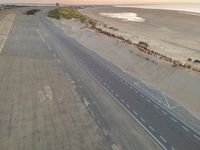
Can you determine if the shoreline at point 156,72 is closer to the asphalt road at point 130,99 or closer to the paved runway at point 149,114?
the paved runway at point 149,114

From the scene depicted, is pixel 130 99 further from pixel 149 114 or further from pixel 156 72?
pixel 156 72

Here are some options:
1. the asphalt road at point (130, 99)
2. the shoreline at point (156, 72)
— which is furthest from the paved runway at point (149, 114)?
the shoreline at point (156, 72)

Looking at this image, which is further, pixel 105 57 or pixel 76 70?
pixel 105 57

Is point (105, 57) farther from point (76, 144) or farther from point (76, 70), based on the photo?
point (76, 144)

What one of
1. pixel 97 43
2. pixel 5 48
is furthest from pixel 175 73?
pixel 5 48

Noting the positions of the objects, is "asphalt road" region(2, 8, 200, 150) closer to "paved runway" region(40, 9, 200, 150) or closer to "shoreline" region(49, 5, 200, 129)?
"paved runway" region(40, 9, 200, 150)

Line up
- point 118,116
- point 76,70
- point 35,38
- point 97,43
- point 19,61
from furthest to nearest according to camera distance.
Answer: point 35,38 → point 97,43 → point 19,61 → point 76,70 → point 118,116

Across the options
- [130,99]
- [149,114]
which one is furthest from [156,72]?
[149,114]

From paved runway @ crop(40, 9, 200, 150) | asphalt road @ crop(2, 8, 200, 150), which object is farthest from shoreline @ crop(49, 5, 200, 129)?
asphalt road @ crop(2, 8, 200, 150)
